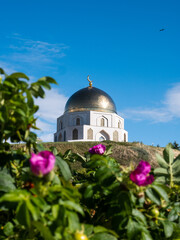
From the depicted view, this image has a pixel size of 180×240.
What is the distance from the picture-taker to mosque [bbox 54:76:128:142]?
34.9 metres

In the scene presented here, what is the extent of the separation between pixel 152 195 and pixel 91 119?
110 ft

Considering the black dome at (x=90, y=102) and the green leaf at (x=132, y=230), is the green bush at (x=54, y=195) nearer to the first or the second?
the green leaf at (x=132, y=230)

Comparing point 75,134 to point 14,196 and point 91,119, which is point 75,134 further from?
point 14,196

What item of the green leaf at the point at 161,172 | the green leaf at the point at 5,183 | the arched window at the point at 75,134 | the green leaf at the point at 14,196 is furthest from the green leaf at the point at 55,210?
the arched window at the point at 75,134

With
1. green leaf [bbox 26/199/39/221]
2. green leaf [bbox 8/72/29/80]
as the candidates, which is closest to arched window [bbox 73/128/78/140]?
green leaf [bbox 8/72/29/80]

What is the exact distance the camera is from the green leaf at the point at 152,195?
1.41 meters

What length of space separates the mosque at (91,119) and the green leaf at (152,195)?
32929 mm

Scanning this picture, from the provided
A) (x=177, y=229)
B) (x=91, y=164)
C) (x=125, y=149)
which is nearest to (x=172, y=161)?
(x=177, y=229)

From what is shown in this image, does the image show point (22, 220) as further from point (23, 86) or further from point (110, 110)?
point (110, 110)

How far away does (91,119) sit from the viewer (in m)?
35.1

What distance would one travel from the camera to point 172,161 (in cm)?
191

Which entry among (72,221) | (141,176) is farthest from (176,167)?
(72,221)

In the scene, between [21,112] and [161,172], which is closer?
[21,112]

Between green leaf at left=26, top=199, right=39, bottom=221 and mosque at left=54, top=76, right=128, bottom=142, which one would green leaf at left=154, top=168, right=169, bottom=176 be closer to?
green leaf at left=26, top=199, right=39, bottom=221
